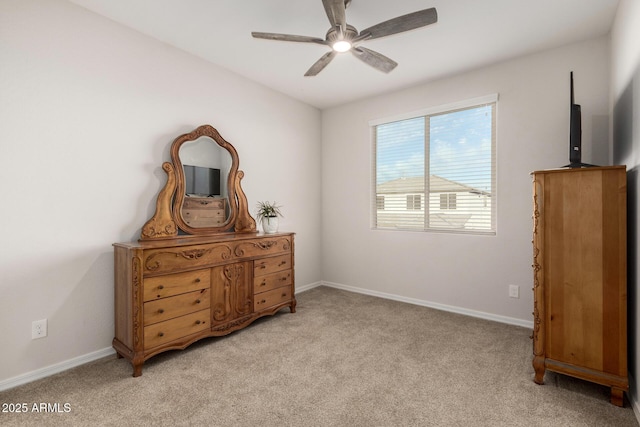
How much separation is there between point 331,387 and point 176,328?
1270 mm

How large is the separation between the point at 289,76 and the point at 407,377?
10.4 ft

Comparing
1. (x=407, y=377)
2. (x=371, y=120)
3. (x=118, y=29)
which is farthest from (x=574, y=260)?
(x=118, y=29)

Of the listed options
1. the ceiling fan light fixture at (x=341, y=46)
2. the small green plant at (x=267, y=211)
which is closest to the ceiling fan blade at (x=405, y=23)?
the ceiling fan light fixture at (x=341, y=46)

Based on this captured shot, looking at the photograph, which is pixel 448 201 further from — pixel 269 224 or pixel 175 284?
pixel 175 284

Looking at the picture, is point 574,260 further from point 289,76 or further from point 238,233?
point 289,76

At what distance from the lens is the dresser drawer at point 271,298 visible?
305cm

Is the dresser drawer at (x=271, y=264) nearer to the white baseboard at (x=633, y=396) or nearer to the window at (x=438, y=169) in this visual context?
the window at (x=438, y=169)

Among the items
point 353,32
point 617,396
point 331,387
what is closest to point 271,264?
point 331,387

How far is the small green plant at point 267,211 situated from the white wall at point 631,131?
2.89 m

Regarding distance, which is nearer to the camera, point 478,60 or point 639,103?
point 639,103

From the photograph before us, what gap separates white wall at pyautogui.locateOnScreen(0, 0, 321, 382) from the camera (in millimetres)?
2039

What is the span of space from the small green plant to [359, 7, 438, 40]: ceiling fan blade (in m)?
1.98

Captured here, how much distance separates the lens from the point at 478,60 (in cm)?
308

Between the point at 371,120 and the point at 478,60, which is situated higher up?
the point at 478,60
